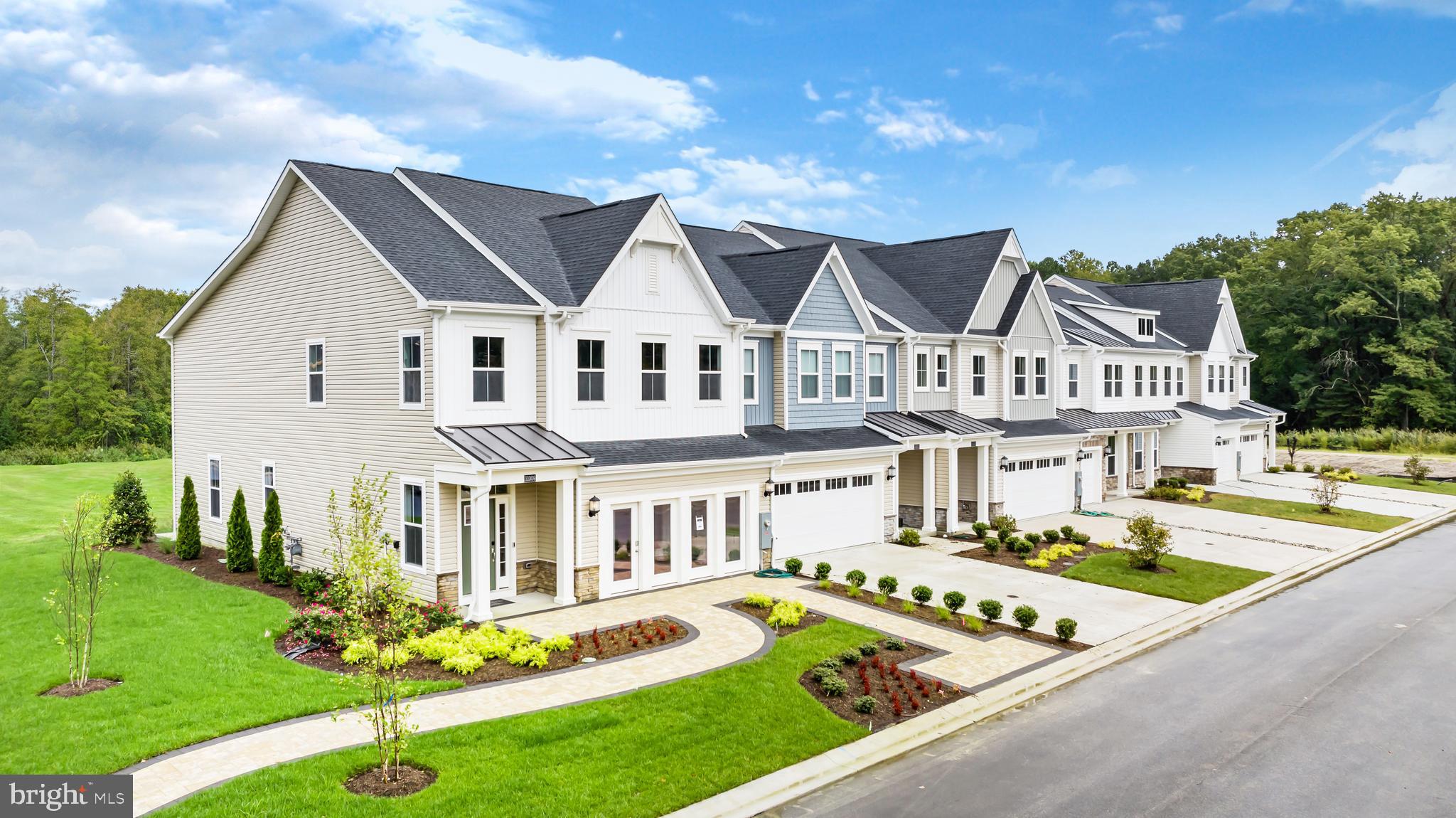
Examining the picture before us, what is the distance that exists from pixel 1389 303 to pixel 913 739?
6819 centimetres

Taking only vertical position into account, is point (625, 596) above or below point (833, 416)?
below

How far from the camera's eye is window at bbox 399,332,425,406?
17.4 m

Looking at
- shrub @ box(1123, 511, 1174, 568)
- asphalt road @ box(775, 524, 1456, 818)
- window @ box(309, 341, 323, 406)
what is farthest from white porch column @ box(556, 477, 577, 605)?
shrub @ box(1123, 511, 1174, 568)

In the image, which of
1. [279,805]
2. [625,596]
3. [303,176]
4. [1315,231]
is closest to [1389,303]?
[1315,231]

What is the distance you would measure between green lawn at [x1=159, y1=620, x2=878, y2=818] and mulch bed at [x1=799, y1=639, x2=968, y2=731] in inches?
13.7

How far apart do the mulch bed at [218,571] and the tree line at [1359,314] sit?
67.1 m

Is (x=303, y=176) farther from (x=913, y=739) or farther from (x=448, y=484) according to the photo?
(x=913, y=739)

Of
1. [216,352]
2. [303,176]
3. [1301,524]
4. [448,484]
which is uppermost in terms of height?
[303,176]

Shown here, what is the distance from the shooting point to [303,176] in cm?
1931

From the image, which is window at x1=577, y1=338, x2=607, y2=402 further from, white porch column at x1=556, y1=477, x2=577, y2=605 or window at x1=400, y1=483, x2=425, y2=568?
window at x1=400, y1=483, x2=425, y2=568

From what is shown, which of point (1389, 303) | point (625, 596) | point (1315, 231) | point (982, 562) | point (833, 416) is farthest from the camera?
point (1315, 231)

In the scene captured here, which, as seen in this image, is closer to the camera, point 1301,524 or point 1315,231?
point 1301,524

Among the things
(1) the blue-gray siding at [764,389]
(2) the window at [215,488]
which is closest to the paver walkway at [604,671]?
(1) the blue-gray siding at [764,389]

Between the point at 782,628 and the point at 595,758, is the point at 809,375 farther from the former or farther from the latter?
the point at 595,758
